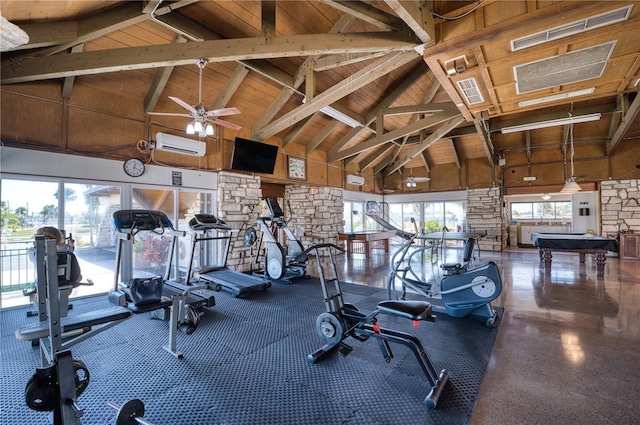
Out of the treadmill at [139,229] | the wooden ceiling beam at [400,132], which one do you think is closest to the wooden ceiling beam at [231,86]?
the treadmill at [139,229]

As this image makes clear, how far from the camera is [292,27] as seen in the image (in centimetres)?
469

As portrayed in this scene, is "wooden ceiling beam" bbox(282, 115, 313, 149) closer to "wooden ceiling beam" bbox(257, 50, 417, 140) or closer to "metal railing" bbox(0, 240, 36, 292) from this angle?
"wooden ceiling beam" bbox(257, 50, 417, 140)

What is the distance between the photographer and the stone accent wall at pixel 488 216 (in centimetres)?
1047

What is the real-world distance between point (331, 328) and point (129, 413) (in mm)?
1581

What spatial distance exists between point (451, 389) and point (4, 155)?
5.91 metres

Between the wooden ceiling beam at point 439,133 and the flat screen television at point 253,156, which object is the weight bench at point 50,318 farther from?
the wooden ceiling beam at point 439,133

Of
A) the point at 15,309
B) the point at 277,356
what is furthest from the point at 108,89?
the point at 277,356

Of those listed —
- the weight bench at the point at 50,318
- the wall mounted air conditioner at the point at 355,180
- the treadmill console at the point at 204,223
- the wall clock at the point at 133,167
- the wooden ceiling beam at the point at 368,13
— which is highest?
the wooden ceiling beam at the point at 368,13

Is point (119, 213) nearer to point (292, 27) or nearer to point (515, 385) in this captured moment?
point (292, 27)

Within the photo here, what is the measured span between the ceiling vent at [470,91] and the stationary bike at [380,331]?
→ 9.39 feet

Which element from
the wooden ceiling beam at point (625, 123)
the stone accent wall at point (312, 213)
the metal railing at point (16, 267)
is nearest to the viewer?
the metal railing at point (16, 267)

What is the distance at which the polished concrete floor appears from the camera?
6.55 feet

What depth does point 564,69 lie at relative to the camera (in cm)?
320

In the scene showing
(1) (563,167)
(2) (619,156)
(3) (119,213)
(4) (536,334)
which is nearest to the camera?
(4) (536,334)
